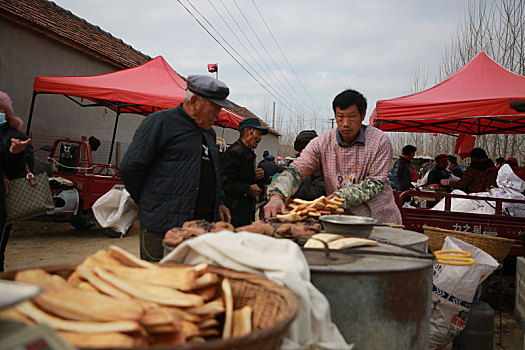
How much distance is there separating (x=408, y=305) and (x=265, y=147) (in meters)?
30.6

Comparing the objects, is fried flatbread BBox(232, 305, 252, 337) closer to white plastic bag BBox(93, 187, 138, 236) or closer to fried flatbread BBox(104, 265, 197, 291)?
fried flatbread BBox(104, 265, 197, 291)

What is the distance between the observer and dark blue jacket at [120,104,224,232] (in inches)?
110

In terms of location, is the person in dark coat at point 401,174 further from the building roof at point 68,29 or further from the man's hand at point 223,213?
the man's hand at point 223,213

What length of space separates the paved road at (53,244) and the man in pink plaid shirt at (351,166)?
372 cm

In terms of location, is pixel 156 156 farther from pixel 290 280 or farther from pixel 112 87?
pixel 112 87

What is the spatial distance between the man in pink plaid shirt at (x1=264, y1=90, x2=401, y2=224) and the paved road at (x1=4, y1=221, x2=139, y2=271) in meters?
3.72

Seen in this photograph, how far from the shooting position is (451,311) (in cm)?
301

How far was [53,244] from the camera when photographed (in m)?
6.97

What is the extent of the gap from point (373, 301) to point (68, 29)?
13.6m

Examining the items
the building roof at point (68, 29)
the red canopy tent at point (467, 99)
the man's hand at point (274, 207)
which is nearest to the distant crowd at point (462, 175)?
the red canopy tent at point (467, 99)

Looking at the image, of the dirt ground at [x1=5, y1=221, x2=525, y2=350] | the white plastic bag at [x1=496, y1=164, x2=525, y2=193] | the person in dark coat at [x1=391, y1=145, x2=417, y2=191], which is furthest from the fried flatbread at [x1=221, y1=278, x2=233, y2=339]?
the person in dark coat at [x1=391, y1=145, x2=417, y2=191]

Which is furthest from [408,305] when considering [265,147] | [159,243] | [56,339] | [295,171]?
[265,147]

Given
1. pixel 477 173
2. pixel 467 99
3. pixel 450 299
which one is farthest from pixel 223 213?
pixel 477 173

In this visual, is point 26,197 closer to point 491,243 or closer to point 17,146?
point 17,146
